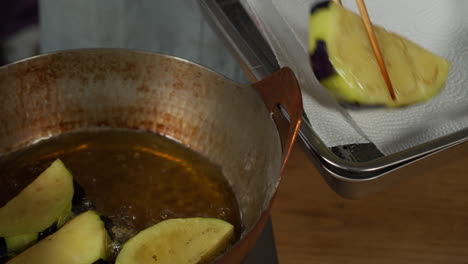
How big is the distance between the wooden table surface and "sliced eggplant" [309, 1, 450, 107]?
0.09m

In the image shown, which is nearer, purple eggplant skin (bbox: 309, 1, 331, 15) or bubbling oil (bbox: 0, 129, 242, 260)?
bubbling oil (bbox: 0, 129, 242, 260)

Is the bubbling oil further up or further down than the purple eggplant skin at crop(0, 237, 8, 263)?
further down

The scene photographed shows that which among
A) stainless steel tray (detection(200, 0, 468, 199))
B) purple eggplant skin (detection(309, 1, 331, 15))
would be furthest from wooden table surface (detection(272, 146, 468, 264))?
purple eggplant skin (detection(309, 1, 331, 15))

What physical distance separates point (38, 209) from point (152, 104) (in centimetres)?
17

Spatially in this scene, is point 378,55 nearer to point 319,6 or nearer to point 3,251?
point 319,6

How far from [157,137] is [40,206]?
0.16 meters

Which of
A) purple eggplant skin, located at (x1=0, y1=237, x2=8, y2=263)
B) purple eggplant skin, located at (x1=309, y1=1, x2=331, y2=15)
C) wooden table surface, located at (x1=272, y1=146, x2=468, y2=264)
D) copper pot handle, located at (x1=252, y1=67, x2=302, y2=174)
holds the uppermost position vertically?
purple eggplant skin, located at (x1=0, y1=237, x2=8, y2=263)

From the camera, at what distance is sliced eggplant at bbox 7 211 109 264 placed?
50 centimetres

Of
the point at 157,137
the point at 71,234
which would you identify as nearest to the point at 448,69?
the point at 157,137

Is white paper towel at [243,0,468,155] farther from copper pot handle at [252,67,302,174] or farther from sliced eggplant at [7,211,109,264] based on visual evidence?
sliced eggplant at [7,211,109,264]

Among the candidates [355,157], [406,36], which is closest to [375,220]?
[355,157]

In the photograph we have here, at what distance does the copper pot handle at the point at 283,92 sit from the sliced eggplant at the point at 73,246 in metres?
0.18

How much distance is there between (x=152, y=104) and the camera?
65 centimetres

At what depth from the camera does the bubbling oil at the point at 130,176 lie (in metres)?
0.56
